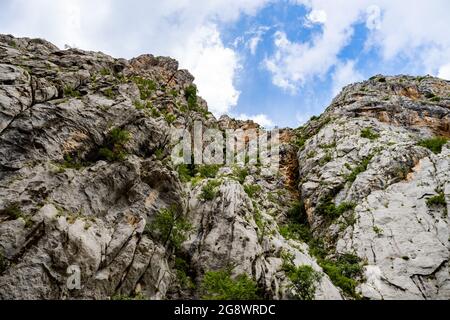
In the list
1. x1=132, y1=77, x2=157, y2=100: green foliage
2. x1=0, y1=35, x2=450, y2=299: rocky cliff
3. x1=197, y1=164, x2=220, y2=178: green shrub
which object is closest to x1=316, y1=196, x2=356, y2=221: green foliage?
x1=0, y1=35, x2=450, y2=299: rocky cliff

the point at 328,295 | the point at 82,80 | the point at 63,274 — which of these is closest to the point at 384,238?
the point at 328,295

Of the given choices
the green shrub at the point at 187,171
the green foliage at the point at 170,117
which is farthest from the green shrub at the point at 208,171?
the green foliage at the point at 170,117

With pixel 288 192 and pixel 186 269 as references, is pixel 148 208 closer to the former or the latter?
pixel 186 269

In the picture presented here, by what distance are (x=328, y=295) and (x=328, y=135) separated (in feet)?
117

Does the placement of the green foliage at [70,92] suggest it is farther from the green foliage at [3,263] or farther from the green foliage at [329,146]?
the green foliage at [329,146]

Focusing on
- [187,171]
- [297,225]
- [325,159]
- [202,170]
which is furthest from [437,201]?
[187,171]

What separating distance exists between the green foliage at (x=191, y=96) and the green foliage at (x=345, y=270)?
38924 mm

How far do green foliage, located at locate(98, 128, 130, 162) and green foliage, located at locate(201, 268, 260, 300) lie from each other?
13794 millimetres

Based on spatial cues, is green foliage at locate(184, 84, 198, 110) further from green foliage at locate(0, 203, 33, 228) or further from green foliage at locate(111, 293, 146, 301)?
green foliage at locate(111, 293, 146, 301)

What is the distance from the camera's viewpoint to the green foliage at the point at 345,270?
31.9 meters

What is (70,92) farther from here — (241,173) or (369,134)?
(369,134)

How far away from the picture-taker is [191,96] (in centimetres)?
6738

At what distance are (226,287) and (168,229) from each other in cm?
742

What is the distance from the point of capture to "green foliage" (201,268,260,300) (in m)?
24.9
